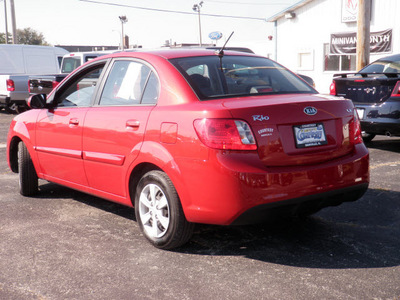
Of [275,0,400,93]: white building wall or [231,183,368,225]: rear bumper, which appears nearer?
[231,183,368,225]: rear bumper

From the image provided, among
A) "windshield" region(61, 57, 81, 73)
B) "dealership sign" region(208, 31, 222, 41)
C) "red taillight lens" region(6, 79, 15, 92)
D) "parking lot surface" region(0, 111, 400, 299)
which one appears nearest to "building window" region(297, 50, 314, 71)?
"dealership sign" region(208, 31, 222, 41)

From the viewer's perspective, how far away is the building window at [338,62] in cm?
2258

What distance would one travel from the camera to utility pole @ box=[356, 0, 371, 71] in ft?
43.9

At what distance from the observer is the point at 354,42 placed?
22.0 metres

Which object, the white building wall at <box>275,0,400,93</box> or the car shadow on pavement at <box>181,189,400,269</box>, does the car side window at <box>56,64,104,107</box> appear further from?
the white building wall at <box>275,0,400,93</box>

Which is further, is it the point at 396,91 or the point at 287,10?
the point at 287,10

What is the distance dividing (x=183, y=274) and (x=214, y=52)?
2.05 metres

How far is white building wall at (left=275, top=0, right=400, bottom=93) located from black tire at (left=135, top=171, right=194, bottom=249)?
1900 centimetres

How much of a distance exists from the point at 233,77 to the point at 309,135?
86 cm

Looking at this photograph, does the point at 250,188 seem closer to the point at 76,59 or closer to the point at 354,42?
the point at 76,59

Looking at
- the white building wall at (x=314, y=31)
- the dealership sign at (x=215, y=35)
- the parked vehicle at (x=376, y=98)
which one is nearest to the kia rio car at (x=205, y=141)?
the parked vehicle at (x=376, y=98)

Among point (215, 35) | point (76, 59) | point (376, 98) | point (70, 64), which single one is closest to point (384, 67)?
point (376, 98)

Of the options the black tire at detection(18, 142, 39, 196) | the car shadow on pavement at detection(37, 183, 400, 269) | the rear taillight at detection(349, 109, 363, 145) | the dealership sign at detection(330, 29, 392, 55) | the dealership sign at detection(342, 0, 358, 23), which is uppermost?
the dealership sign at detection(342, 0, 358, 23)

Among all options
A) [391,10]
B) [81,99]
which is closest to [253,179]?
[81,99]
